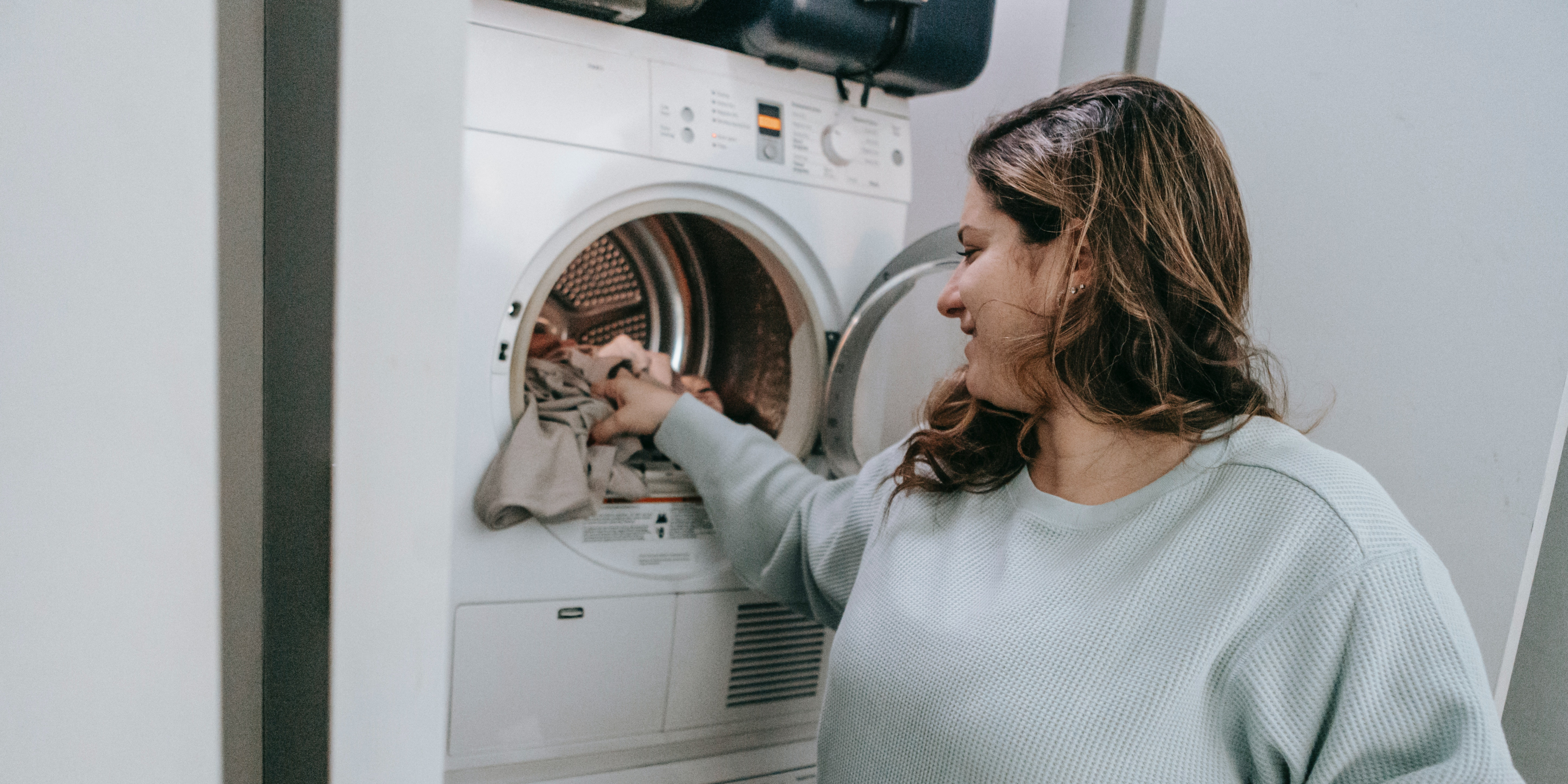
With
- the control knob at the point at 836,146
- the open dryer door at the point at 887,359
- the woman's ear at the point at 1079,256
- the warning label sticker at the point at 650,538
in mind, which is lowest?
the warning label sticker at the point at 650,538

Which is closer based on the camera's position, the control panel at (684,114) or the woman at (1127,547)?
the woman at (1127,547)

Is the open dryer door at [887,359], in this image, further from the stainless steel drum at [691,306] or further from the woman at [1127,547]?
the woman at [1127,547]

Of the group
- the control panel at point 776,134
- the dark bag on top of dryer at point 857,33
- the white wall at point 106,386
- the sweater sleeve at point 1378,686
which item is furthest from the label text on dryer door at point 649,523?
the white wall at point 106,386

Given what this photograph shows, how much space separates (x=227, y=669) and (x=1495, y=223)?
140 cm

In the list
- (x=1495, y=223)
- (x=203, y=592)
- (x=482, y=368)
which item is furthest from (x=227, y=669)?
(x=1495, y=223)

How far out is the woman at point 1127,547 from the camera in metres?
0.68

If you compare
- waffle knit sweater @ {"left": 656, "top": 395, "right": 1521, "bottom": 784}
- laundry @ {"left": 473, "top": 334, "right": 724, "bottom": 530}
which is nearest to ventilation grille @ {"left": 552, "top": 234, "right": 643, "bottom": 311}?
laundry @ {"left": 473, "top": 334, "right": 724, "bottom": 530}

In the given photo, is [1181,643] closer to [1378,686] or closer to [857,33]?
[1378,686]

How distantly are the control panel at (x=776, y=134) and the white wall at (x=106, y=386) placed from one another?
3.55 feet

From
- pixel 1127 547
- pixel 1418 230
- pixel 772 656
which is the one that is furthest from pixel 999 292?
pixel 772 656

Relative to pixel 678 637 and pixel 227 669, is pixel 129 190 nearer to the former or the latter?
pixel 227 669

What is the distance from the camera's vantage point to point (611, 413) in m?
1.32

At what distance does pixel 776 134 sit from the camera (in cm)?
134

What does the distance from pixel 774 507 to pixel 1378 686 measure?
71cm
